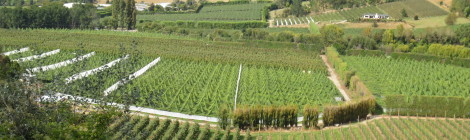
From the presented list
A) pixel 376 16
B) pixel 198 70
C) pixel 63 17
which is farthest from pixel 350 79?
pixel 63 17

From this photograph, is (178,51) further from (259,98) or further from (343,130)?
(343,130)

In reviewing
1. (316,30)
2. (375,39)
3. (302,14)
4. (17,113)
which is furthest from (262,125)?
(302,14)

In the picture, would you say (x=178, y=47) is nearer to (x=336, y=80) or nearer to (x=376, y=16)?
(x=336, y=80)

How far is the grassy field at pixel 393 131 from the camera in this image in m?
28.0

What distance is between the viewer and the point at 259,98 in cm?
3494

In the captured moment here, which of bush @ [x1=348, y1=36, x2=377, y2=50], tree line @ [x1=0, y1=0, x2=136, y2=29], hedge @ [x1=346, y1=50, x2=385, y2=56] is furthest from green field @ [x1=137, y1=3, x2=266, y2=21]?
hedge @ [x1=346, y1=50, x2=385, y2=56]

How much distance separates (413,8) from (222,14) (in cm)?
3870

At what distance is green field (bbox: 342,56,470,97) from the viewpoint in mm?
37688

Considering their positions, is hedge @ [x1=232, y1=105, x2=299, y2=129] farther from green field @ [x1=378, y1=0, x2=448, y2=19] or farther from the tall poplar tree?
green field @ [x1=378, y1=0, x2=448, y2=19]

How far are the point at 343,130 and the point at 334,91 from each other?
8.75 metres

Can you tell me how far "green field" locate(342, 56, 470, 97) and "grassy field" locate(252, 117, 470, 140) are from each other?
576 centimetres

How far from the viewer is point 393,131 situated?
94.5 ft

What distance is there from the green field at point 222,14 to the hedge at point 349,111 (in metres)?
58.1

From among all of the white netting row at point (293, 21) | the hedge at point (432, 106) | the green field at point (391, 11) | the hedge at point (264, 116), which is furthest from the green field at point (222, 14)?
the hedge at point (264, 116)
